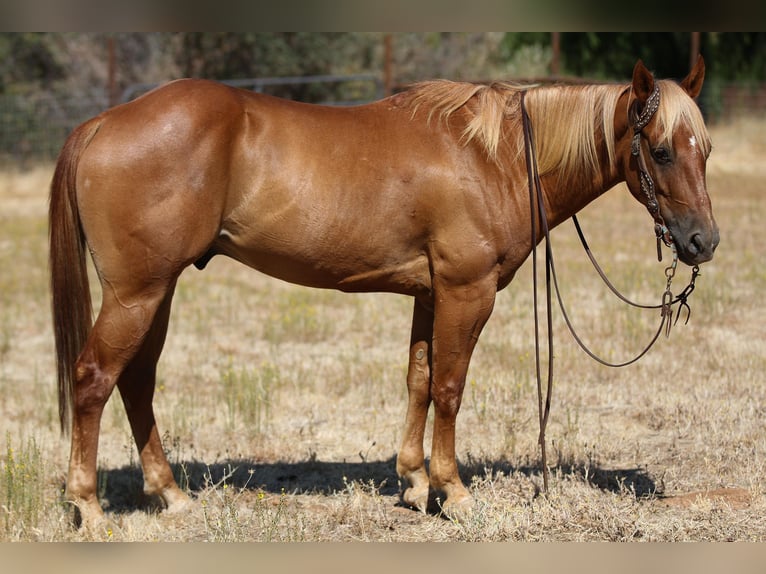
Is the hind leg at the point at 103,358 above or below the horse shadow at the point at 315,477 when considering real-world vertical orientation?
above

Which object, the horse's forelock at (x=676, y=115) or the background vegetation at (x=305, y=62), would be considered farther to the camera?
the background vegetation at (x=305, y=62)

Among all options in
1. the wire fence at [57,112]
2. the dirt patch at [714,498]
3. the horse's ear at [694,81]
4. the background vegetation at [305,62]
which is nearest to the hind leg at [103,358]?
the horse's ear at [694,81]

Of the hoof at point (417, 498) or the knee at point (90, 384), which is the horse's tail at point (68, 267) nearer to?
the knee at point (90, 384)

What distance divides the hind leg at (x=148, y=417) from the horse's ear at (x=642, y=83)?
2760mm

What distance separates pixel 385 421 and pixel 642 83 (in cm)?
314

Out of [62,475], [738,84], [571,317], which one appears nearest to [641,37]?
[738,84]

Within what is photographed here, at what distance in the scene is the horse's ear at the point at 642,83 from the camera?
4289 mm

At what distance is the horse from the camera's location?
4340mm

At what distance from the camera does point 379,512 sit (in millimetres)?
4898

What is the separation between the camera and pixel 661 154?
14.6ft

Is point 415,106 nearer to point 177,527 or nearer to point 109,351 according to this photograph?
point 109,351

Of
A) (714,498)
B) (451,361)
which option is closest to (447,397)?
(451,361)

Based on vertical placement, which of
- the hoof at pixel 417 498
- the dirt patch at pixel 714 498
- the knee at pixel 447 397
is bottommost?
the hoof at pixel 417 498
